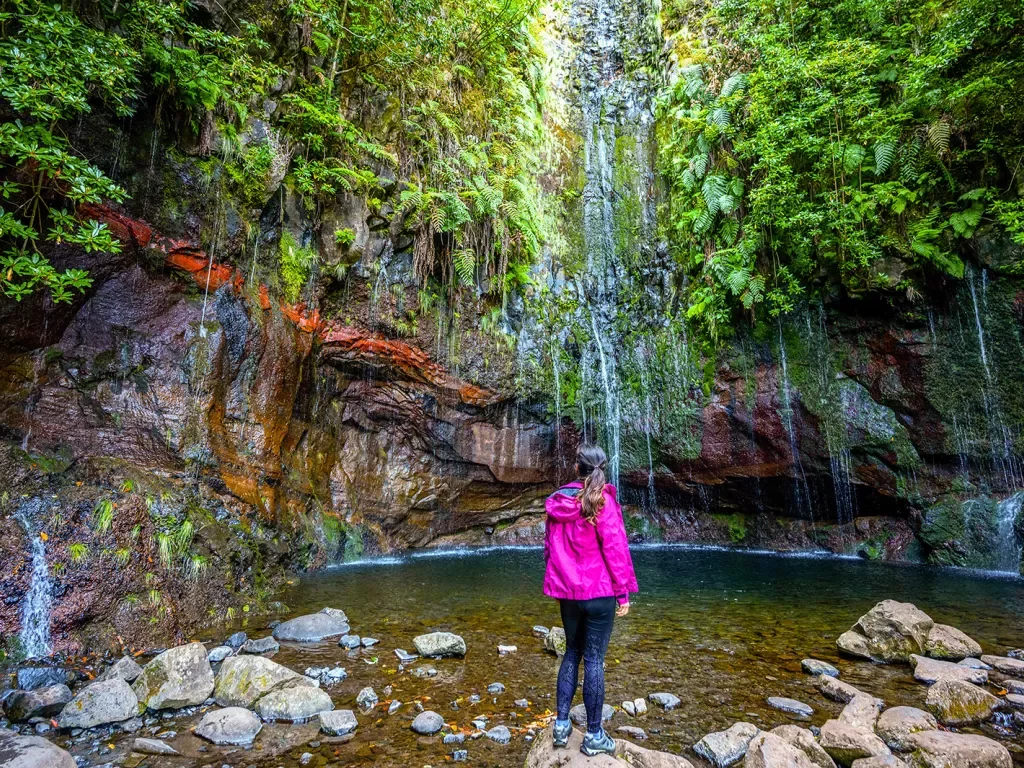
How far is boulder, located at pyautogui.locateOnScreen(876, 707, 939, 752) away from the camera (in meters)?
3.29

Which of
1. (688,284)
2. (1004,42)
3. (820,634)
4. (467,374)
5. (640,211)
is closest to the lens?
(820,634)

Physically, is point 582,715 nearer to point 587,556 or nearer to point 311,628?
point 587,556

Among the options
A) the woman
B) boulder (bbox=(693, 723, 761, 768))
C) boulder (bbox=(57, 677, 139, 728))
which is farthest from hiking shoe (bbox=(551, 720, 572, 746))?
boulder (bbox=(57, 677, 139, 728))

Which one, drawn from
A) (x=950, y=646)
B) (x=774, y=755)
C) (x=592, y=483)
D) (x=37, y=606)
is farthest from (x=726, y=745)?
(x=37, y=606)

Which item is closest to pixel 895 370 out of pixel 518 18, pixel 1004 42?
pixel 1004 42

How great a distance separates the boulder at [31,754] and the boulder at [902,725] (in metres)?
5.06

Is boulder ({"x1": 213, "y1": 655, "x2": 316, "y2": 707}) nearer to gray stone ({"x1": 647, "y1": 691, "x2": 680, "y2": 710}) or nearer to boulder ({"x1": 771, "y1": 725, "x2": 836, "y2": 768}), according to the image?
gray stone ({"x1": 647, "y1": 691, "x2": 680, "y2": 710})

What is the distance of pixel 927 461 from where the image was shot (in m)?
11.6

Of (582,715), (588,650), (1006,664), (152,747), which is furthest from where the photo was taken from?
(1006,664)

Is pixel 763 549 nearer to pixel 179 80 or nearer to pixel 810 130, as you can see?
pixel 810 130

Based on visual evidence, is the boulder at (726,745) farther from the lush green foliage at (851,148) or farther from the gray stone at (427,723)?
the lush green foliage at (851,148)

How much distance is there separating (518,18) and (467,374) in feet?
32.7

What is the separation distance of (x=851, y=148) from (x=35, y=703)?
15233mm

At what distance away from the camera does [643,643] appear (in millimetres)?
5547
